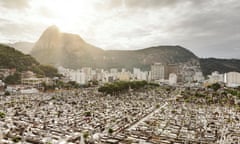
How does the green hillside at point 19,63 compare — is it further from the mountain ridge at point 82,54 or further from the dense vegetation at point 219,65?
the dense vegetation at point 219,65

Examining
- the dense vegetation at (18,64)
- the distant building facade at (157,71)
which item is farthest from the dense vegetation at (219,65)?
the dense vegetation at (18,64)

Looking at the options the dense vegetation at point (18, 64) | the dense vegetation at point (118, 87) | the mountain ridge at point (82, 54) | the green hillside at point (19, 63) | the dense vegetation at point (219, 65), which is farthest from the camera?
the dense vegetation at point (219, 65)

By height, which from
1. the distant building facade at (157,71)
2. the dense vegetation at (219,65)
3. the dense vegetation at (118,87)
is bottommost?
the dense vegetation at (118,87)

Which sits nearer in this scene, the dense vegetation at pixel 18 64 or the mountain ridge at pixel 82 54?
the dense vegetation at pixel 18 64

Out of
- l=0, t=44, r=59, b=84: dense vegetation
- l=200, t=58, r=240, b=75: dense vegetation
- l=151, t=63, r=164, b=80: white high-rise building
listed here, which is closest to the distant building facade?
l=151, t=63, r=164, b=80: white high-rise building

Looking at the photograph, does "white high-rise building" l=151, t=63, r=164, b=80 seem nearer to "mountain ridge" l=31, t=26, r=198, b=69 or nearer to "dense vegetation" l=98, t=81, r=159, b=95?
"mountain ridge" l=31, t=26, r=198, b=69

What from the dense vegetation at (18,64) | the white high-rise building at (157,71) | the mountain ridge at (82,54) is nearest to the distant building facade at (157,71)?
the white high-rise building at (157,71)

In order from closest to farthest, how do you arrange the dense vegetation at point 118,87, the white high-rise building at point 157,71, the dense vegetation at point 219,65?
the dense vegetation at point 118,87 → the white high-rise building at point 157,71 → the dense vegetation at point 219,65

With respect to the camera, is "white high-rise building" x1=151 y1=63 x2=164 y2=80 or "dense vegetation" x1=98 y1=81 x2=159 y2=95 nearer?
"dense vegetation" x1=98 y1=81 x2=159 y2=95

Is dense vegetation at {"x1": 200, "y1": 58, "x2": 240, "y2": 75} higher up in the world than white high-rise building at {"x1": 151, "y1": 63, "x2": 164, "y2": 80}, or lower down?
higher up

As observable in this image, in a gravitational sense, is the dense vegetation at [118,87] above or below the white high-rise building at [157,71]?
below
